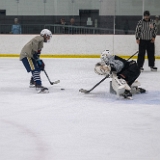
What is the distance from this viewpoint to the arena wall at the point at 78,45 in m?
11.4

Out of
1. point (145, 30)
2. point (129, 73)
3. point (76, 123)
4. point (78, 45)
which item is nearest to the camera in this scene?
point (76, 123)

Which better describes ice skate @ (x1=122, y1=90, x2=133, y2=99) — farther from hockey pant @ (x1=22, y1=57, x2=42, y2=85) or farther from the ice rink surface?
hockey pant @ (x1=22, y1=57, x2=42, y2=85)

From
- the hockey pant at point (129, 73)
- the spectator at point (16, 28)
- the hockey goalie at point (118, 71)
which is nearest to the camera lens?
the hockey goalie at point (118, 71)

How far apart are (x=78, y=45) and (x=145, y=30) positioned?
2.86 m

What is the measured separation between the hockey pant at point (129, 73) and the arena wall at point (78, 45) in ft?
18.3

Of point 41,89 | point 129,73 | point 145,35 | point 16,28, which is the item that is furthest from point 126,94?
point 16,28

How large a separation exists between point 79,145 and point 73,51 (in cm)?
828

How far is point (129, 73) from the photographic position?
5.72 meters

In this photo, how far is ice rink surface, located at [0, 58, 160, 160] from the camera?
325 cm

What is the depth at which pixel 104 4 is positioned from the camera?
1149 cm

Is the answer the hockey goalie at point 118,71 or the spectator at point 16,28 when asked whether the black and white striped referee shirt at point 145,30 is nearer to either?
the hockey goalie at point 118,71

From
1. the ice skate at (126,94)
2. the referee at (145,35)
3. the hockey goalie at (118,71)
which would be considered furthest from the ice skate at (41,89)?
the referee at (145,35)

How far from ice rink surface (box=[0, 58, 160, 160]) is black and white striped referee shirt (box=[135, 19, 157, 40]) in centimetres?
202

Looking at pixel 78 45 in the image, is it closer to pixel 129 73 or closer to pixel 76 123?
pixel 129 73
